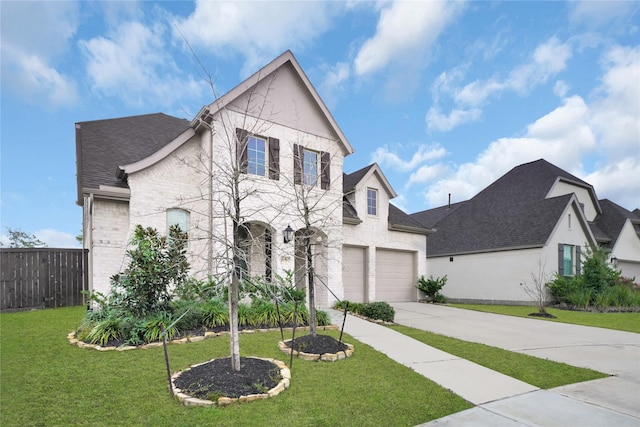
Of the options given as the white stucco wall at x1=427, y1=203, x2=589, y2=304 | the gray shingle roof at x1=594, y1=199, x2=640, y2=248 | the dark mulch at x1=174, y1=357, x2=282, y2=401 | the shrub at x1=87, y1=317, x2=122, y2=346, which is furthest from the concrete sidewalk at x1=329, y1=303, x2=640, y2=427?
the gray shingle roof at x1=594, y1=199, x2=640, y2=248

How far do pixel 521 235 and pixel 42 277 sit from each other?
66.9 feet

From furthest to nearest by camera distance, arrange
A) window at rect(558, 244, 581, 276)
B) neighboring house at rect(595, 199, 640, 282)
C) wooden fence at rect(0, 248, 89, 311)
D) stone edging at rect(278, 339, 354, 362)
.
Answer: neighboring house at rect(595, 199, 640, 282), window at rect(558, 244, 581, 276), wooden fence at rect(0, 248, 89, 311), stone edging at rect(278, 339, 354, 362)

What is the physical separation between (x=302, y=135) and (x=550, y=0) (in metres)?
8.36

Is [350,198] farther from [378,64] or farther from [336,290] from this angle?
[378,64]

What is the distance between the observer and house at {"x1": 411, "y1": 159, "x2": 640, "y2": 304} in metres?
17.2

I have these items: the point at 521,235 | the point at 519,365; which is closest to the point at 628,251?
the point at 521,235

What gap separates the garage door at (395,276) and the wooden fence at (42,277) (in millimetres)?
11140

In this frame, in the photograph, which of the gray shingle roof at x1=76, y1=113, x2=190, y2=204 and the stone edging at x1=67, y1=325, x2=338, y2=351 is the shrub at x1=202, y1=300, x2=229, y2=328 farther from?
the gray shingle roof at x1=76, y1=113, x2=190, y2=204

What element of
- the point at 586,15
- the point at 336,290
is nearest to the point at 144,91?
the point at 336,290

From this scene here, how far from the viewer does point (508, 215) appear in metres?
19.6

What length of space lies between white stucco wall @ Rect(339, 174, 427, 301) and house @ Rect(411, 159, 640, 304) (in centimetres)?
630

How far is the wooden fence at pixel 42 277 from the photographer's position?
10844 mm

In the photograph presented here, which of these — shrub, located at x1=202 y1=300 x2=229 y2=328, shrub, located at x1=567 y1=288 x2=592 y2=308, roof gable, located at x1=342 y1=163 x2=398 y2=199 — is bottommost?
shrub, located at x1=567 y1=288 x2=592 y2=308

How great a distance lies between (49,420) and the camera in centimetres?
344
